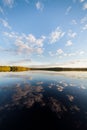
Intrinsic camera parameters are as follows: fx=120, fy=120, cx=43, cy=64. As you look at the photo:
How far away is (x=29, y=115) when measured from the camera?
950 centimetres

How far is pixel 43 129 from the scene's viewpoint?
24.6 ft

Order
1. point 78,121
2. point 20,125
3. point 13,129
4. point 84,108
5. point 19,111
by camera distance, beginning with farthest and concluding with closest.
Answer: point 84,108 < point 19,111 < point 78,121 < point 20,125 < point 13,129

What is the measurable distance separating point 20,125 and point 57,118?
281cm

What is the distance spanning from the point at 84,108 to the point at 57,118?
3.31 metres

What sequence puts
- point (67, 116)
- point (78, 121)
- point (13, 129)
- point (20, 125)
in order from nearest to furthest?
point (13, 129), point (20, 125), point (78, 121), point (67, 116)

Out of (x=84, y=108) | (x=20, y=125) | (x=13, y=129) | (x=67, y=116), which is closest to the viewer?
(x=13, y=129)

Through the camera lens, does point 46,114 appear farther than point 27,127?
Yes

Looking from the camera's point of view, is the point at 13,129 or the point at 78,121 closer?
the point at 13,129

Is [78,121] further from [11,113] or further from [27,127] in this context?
[11,113]

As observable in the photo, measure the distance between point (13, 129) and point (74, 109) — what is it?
582 cm

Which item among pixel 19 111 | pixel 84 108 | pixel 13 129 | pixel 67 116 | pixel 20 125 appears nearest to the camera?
pixel 13 129

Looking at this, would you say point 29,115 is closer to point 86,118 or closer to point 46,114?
point 46,114

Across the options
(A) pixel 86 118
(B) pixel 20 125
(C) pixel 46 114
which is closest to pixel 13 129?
(B) pixel 20 125

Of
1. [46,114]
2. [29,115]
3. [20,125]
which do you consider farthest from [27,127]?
[46,114]
